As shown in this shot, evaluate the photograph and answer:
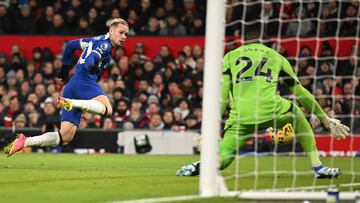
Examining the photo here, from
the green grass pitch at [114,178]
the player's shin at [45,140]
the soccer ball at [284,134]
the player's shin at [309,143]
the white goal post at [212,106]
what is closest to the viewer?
the white goal post at [212,106]

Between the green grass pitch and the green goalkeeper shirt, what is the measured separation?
662 millimetres

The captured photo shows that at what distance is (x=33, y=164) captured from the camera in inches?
471

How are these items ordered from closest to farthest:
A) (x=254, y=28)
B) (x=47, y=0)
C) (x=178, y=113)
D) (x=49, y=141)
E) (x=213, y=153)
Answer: (x=213, y=153) < (x=254, y=28) < (x=49, y=141) < (x=178, y=113) < (x=47, y=0)

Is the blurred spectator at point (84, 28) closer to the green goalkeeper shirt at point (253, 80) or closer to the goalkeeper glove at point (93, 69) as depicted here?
the goalkeeper glove at point (93, 69)

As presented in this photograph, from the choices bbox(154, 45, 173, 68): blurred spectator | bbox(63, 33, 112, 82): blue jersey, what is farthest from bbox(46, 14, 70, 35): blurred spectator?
bbox(63, 33, 112, 82): blue jersey

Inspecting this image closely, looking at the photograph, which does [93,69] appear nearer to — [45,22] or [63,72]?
[63,72]

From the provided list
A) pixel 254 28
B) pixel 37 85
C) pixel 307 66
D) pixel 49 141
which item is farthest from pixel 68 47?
pixel 37 85

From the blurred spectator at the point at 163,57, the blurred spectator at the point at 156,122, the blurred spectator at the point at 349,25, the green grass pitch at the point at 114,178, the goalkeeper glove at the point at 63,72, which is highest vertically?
the blurred spectator at the point at 349,25

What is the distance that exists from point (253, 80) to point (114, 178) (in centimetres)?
174

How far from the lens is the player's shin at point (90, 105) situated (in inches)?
414

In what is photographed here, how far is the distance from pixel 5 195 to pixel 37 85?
11285 mm

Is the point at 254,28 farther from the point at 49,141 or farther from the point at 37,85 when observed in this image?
the point at 37,85

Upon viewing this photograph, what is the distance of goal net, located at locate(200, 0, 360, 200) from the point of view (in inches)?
295

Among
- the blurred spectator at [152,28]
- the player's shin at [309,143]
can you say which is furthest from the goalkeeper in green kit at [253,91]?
the blurred spectator at [152,28]
